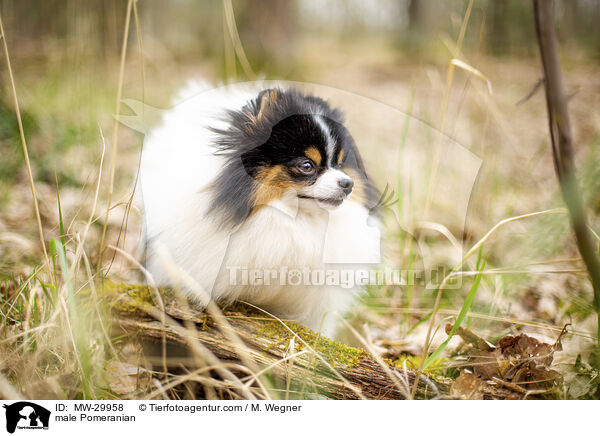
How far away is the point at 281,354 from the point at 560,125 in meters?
1.09

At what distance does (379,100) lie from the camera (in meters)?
3.11

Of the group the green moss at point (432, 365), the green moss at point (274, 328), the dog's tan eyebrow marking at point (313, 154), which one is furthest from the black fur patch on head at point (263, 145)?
the green moss at point (432, 365)

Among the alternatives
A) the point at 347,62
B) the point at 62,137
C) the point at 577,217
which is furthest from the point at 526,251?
the point at 347,62

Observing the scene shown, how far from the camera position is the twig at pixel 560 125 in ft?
3.94

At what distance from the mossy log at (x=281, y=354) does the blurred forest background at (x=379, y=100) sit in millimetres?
218

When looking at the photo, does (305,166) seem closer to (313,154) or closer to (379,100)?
(313,154)

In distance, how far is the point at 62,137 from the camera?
2939mm

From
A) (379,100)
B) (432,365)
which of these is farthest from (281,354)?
(379,100)

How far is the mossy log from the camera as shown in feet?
4.60
